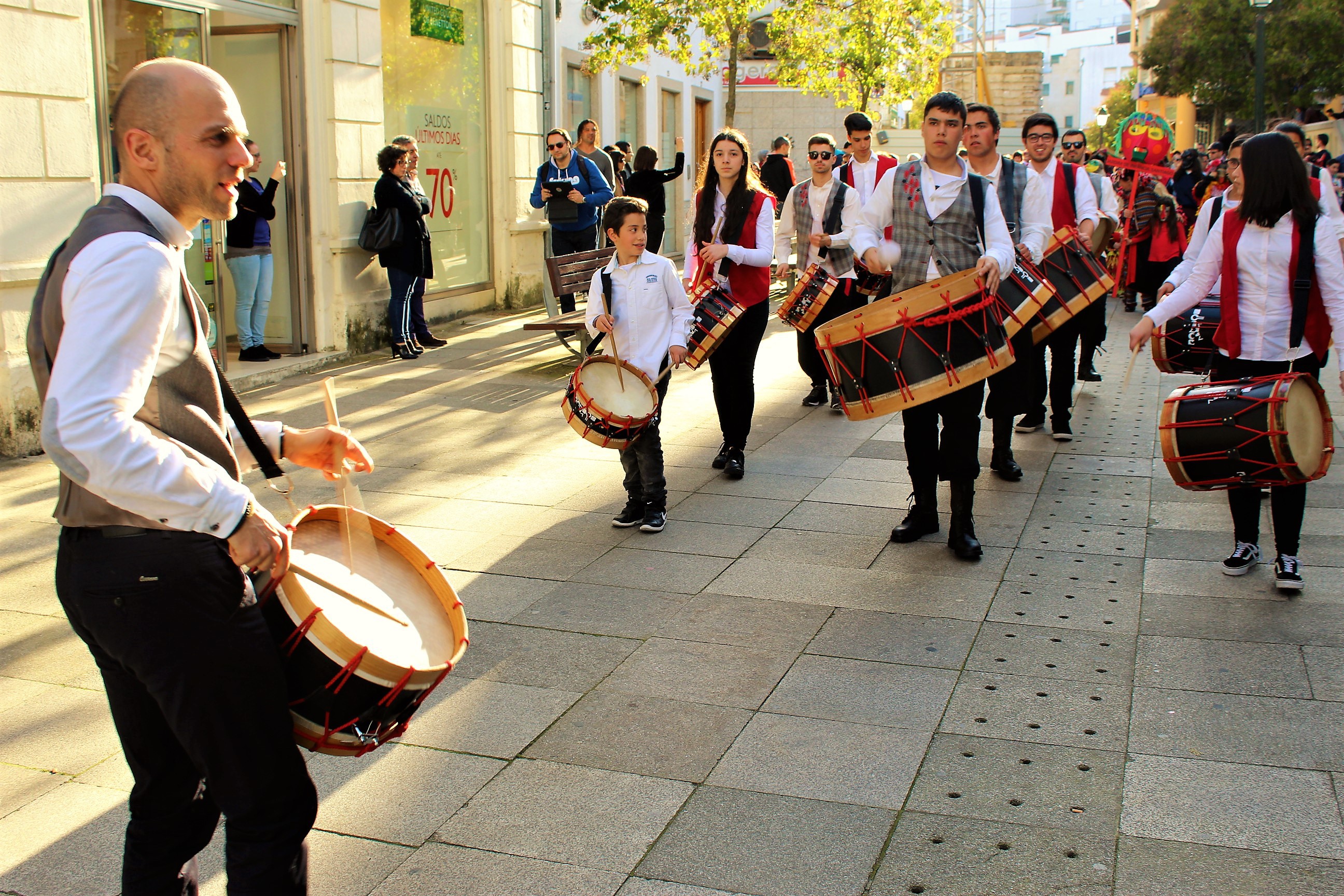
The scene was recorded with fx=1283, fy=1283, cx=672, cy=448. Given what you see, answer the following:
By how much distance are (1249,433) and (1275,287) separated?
768 millimetres

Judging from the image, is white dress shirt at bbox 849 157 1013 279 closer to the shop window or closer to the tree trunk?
the shop window

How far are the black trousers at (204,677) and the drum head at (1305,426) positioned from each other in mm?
3905

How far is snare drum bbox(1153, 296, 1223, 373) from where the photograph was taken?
21.2 ft

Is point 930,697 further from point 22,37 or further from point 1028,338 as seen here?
point 22,37

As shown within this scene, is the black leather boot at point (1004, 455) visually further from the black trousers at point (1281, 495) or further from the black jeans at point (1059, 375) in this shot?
the black trousers at point (1281, 495)

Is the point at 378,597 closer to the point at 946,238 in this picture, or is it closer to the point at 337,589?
the point at 337,589

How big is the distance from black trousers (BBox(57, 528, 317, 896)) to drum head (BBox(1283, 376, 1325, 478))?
3.91 meters

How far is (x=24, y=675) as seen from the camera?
4465 mm

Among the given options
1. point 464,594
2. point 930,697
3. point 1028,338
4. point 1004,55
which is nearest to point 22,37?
point 464,594

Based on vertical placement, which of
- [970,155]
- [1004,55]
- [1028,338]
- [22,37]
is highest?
[1004,55]

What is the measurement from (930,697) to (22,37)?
6.88 metres

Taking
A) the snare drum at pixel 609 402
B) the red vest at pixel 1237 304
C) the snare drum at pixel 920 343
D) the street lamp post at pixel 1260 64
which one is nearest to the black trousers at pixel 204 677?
the snare drum at pixel 920 343

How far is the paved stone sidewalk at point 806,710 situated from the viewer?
3.23 meters

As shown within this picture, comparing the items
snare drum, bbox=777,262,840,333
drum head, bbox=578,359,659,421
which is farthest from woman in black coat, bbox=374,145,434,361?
drum head, bbox=578,359,659,421
